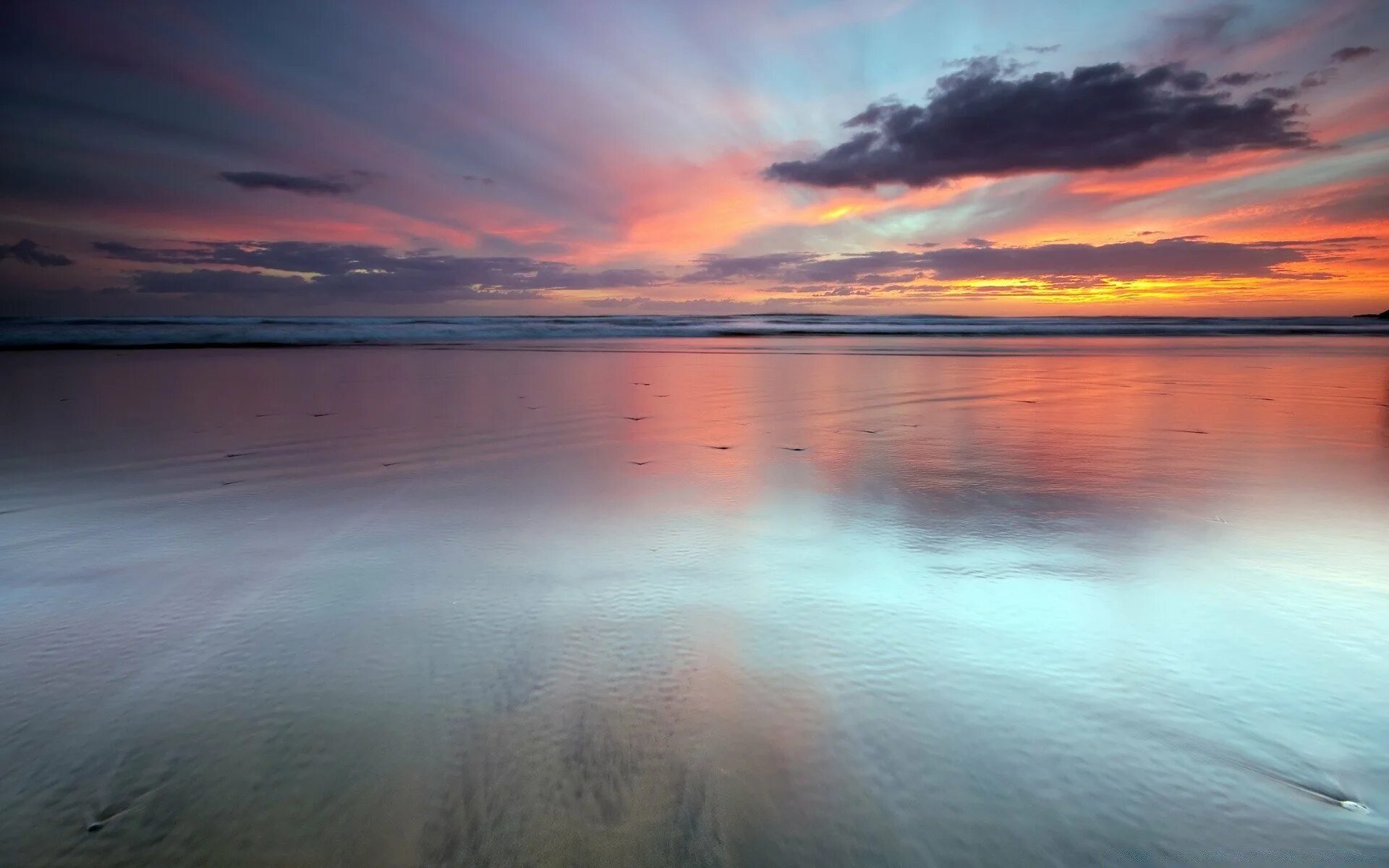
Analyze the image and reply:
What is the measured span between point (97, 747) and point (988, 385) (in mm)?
6589

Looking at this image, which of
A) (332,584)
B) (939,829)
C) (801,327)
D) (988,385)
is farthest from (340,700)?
(801,327)

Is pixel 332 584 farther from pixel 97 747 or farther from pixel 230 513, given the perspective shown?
pixel 230 513

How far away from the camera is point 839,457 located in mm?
3160

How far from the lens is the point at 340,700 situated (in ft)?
3.80

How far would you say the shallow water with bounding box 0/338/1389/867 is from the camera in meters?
0.88

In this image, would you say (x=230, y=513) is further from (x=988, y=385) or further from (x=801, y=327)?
(x=801, y=327)

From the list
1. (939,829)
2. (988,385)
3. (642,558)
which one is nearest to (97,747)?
(642,558)

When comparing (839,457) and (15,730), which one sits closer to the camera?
(15,730)

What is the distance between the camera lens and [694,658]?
129 cm

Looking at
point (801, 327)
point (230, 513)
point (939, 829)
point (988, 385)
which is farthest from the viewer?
point (801, 327)

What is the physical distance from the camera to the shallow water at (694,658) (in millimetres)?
881

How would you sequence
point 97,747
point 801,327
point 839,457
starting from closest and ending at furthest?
point 97,747, point 839,457, point 801,327

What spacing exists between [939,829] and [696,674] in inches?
19.3

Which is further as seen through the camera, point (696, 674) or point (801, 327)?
point (801, 327)
